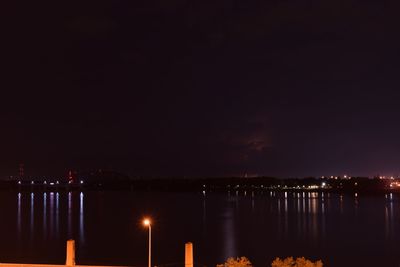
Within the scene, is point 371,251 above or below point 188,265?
below

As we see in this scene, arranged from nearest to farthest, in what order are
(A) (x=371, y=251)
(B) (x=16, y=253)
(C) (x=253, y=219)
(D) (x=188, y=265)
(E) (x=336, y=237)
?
(D) (x=188, y=265) < (B) (x=16, y=253) < (A) (x=371, y=251) < (E) (x=336, y=237) < (C) (x=253, y=219)

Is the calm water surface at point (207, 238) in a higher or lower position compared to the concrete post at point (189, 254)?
lower

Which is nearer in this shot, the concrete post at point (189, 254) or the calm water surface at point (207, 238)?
the concrete post at point (189, 254)

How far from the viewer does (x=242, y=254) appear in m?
52.0

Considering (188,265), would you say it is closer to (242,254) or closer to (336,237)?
(242,254)

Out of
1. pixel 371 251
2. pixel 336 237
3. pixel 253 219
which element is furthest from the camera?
pixel 253 219

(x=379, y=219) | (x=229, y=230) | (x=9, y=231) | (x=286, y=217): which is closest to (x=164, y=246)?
(x=229, y=230)

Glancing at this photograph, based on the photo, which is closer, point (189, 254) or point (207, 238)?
point (189, 254)

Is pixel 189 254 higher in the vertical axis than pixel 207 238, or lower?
higher

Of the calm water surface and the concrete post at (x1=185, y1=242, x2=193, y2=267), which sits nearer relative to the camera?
the concrete post at (x1=185, y1=242, x2=193, y2=267)

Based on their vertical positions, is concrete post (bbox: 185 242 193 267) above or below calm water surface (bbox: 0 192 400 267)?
above

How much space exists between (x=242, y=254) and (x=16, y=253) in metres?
21.0

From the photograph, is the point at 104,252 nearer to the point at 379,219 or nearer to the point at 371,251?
the point at 371,251

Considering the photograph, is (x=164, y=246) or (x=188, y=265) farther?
(x=164, y=246)
